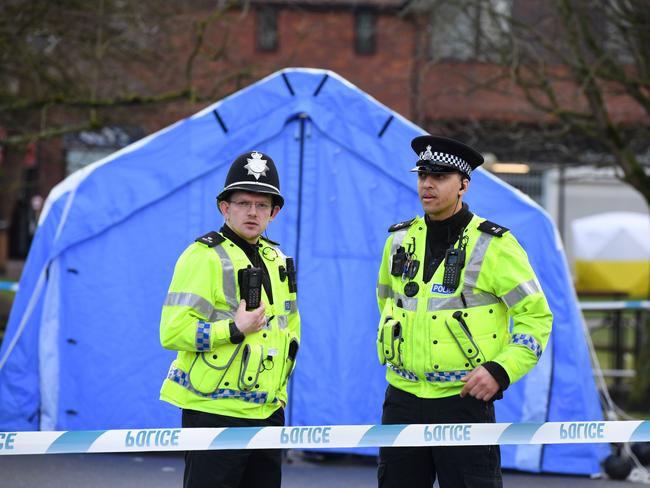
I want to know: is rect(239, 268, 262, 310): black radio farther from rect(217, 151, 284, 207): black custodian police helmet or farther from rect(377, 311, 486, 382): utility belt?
rect(377, 311, 486, 382): utility belt

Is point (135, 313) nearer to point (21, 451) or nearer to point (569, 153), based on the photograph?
point (21, 451)

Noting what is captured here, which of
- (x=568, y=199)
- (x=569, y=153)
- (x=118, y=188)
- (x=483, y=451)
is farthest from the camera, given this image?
(x=568, y=199)

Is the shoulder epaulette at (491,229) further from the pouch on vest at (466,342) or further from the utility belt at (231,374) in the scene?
Answer: the utility belt at (231,374)

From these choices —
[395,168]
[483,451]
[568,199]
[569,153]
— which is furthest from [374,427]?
[568,199]

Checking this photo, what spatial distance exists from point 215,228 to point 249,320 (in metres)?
3.46

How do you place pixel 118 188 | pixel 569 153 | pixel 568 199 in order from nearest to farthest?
pixel 118 188 < pixel 569 153 < pixel 568 199

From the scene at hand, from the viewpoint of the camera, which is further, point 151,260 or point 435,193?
point 151,260

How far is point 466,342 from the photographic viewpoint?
13.1ft

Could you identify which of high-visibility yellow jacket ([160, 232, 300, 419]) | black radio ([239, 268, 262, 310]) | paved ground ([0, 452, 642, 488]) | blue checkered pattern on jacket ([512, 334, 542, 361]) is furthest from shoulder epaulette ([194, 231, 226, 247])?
paved ground ([0, 452, 642, 488])

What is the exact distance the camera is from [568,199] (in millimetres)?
32781

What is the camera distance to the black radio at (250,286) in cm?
399

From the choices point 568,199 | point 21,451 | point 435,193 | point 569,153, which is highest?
point 568,199

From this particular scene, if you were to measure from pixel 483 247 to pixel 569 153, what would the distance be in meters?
7.62

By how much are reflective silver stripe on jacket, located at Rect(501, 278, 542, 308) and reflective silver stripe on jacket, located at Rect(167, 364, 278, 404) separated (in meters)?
1.00
